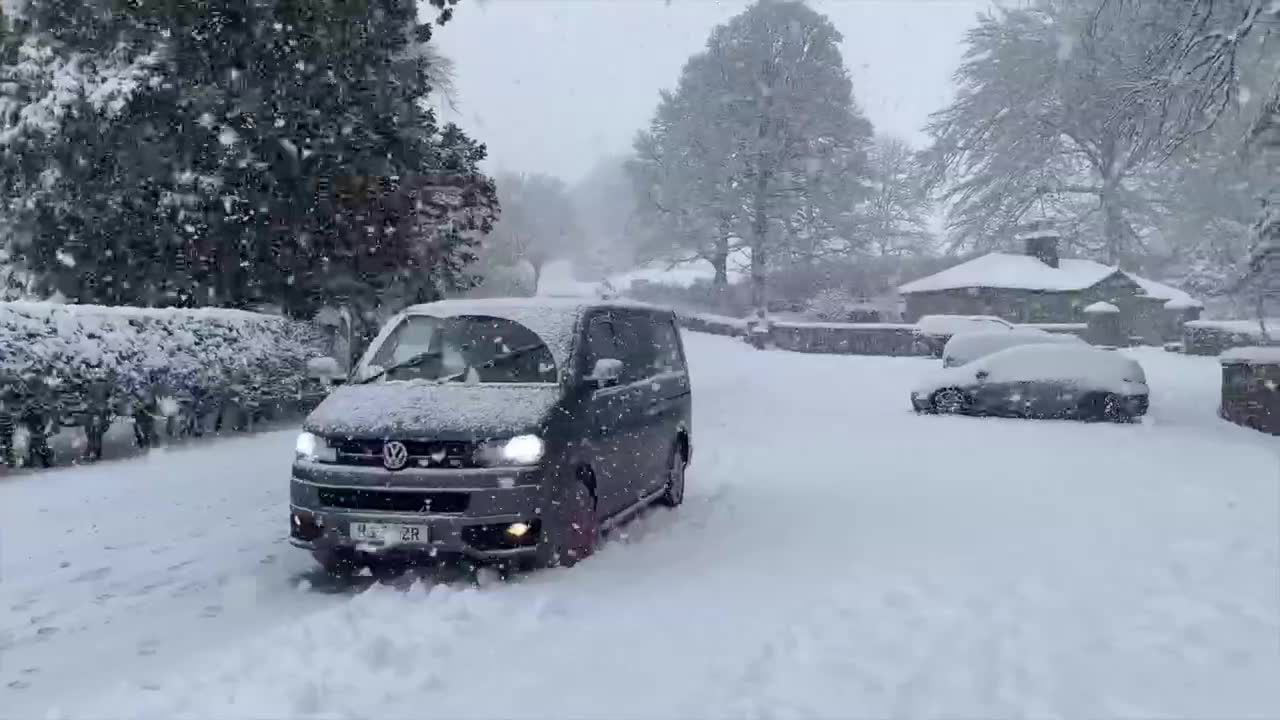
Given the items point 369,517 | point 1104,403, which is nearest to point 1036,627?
point 369,517

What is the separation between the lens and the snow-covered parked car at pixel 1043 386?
58.7 feet

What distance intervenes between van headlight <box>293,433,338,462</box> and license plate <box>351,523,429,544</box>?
1.69ft

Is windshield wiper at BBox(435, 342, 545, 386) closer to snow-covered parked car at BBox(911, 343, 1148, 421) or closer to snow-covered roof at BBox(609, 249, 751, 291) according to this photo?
snow-covered parked car at BBox(911, 343, 1148, 421)

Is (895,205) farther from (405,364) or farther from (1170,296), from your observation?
(405,364)

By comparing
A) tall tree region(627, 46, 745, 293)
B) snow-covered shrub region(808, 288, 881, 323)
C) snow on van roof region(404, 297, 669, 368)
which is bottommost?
snow on van roof region(404, 297, 669, 368)

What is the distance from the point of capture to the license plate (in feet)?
19.7

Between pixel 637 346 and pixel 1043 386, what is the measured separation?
12475 mm

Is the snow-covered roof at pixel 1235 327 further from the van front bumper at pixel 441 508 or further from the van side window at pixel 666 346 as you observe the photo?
the van front bumper at pixel 441 508

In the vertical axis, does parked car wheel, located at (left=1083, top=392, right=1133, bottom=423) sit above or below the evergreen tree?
below

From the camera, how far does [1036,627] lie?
18.4 feet

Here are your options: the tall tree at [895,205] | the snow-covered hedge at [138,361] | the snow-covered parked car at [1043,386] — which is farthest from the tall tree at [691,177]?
the snow-covered hedge at [138,361]

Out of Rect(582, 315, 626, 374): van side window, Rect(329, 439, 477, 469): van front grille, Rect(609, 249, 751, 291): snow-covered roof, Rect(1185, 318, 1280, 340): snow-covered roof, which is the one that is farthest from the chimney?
Rect(329, 439, 477, 469): van front grille

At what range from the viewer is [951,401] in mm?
18781

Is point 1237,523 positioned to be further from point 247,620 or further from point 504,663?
point 247,620
